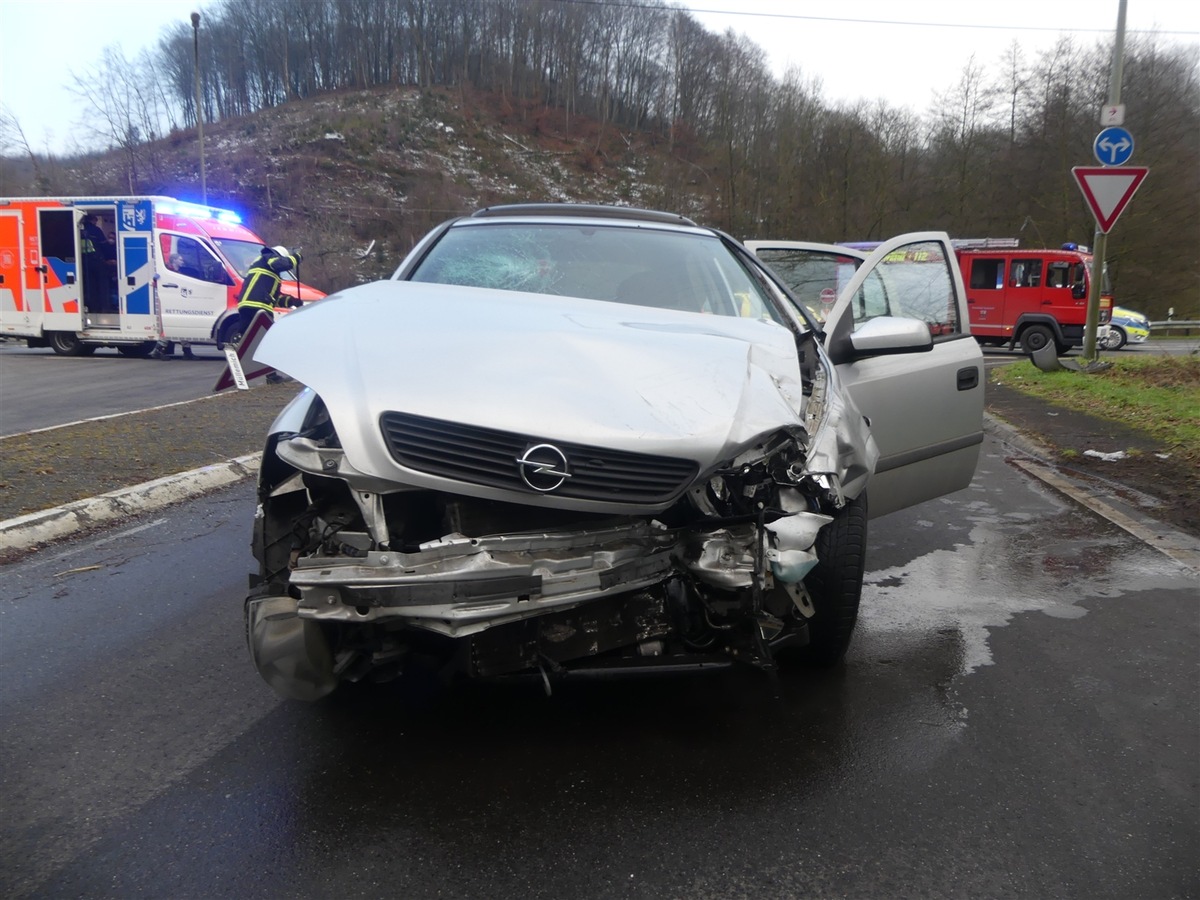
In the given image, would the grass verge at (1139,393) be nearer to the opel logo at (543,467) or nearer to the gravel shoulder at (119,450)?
the opel logo at (543,467)

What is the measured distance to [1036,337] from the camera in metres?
23.9

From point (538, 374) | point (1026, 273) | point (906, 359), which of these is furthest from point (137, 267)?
point (1026, 273)

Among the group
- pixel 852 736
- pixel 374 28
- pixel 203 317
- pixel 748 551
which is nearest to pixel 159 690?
pixel 748 551

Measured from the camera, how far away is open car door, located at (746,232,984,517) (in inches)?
170

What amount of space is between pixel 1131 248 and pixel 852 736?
30230 mm

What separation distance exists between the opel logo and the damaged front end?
151mm

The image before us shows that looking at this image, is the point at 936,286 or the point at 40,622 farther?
the point at 936,286

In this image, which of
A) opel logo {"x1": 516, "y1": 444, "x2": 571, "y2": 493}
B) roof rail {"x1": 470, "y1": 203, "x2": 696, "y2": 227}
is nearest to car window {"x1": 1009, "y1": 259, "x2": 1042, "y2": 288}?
roof rail {"x1": 470, "y1": 203, "x2": 696, "y2": 227}

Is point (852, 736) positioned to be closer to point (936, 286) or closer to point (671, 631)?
point (671, 631)

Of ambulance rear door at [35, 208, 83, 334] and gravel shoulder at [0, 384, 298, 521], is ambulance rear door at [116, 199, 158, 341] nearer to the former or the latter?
ambulance rear door at [35, 208, 83, 334]

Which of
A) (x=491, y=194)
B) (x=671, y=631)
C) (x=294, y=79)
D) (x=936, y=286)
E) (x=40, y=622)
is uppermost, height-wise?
(x=294, y=79)

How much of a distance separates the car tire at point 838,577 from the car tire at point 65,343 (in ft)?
63.8

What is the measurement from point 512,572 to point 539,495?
0.21m

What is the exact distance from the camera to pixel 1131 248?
28.4 m
